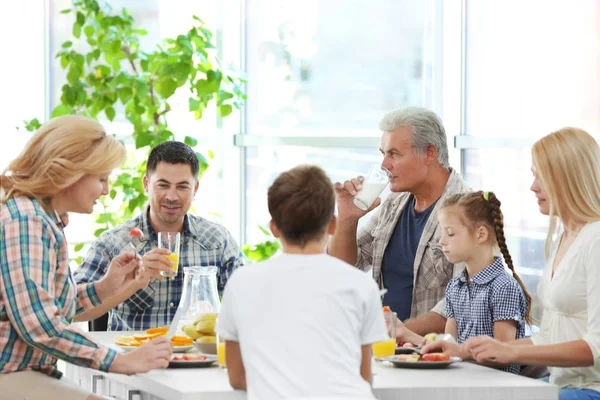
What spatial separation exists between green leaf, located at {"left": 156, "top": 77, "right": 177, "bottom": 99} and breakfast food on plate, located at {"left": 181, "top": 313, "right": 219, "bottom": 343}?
249 centimetres

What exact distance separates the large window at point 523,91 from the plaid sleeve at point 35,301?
2132mm

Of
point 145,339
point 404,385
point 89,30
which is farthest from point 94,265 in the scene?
point 89,30

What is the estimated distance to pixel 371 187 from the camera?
3.30 metres

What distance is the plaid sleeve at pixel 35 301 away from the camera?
2.25 meters

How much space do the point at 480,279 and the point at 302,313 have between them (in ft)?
3.50

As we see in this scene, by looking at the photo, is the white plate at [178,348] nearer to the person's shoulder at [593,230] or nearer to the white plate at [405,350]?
the white plate at [405,350]

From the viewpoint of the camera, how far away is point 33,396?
7.64 feet

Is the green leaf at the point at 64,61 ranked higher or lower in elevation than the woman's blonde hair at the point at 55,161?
higher

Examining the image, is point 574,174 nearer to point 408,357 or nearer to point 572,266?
point 572,266

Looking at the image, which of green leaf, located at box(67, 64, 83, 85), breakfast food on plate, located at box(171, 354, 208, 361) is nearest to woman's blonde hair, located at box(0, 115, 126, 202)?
breakfast food on plate, located at box(171, 354, 208, 361)

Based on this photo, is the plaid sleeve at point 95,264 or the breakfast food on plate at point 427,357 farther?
the plaid sleeve at point 95,264

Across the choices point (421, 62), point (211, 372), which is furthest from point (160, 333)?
point (421, 62)

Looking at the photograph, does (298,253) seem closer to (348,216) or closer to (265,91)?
(348,216)

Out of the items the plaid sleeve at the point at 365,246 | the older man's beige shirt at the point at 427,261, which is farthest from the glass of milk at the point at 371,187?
the plaid sleeve at the point at 365,246
